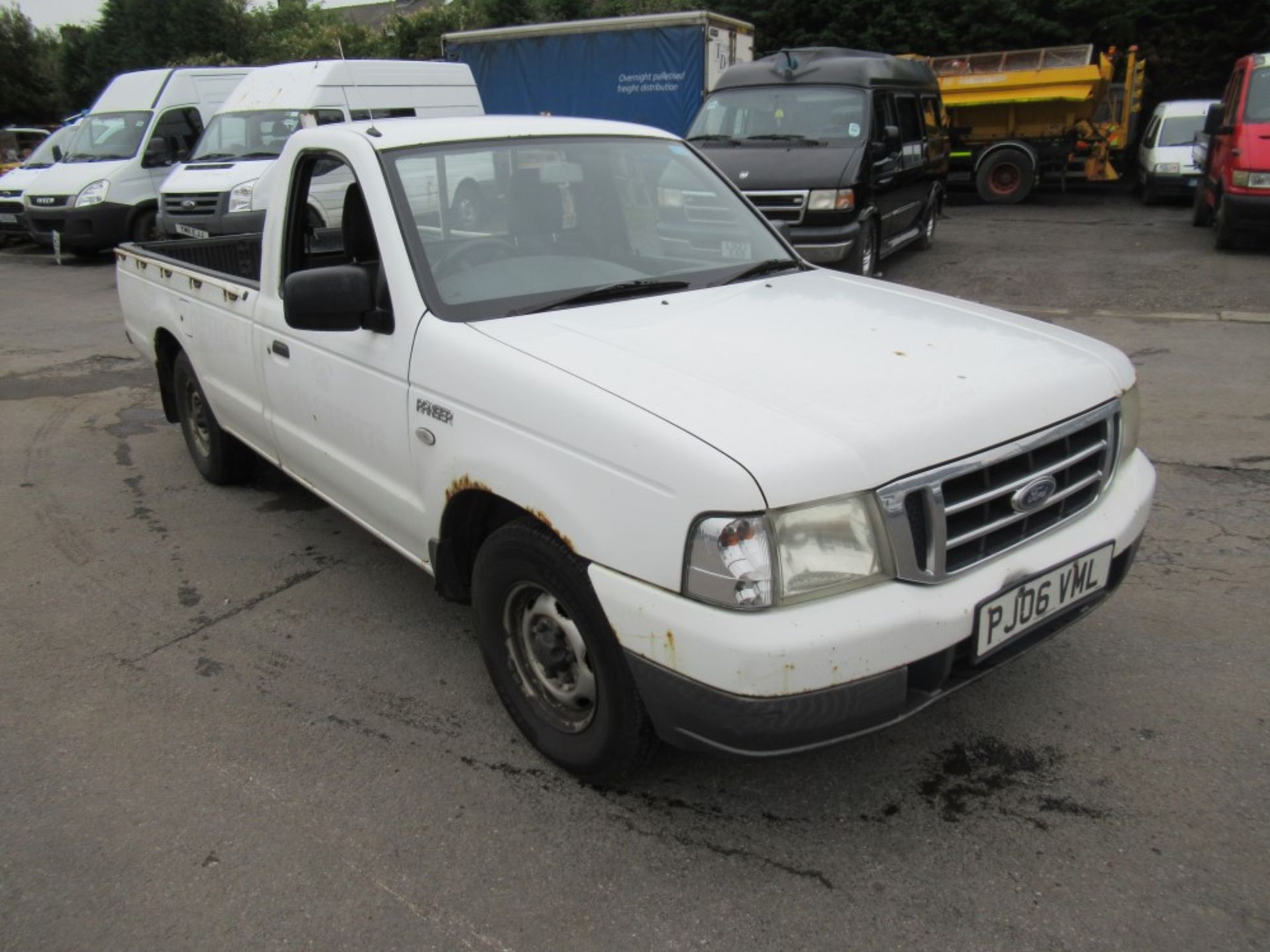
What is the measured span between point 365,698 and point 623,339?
1596 mm

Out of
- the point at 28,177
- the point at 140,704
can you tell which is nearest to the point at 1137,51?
the point at 28,177

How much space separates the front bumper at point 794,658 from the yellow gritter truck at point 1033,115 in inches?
652

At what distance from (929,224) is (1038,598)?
11295mm

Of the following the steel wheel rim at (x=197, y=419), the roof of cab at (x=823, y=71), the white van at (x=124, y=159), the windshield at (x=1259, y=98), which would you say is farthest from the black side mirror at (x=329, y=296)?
the white van at (x=124, y=159)

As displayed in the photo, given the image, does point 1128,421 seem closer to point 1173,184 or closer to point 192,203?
point 192,203

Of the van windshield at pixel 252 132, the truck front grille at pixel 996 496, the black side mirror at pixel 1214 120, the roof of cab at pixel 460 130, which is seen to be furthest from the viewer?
the van windshield at pixel 252 132

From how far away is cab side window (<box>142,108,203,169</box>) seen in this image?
1547cm

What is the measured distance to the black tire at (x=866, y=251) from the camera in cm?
955

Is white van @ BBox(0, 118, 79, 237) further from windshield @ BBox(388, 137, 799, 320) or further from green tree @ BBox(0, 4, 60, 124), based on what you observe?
green tree @ BBox(0, 4, 60, 124)

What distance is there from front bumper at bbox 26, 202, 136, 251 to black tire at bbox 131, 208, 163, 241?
0.12 meters

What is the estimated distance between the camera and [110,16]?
3812 cm

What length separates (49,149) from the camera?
57.3 feet

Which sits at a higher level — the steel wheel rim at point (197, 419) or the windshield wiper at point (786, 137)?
the windshield wiper at point (786, 137)

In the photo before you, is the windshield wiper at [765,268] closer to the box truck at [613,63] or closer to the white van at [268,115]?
the white van at [268,115]
